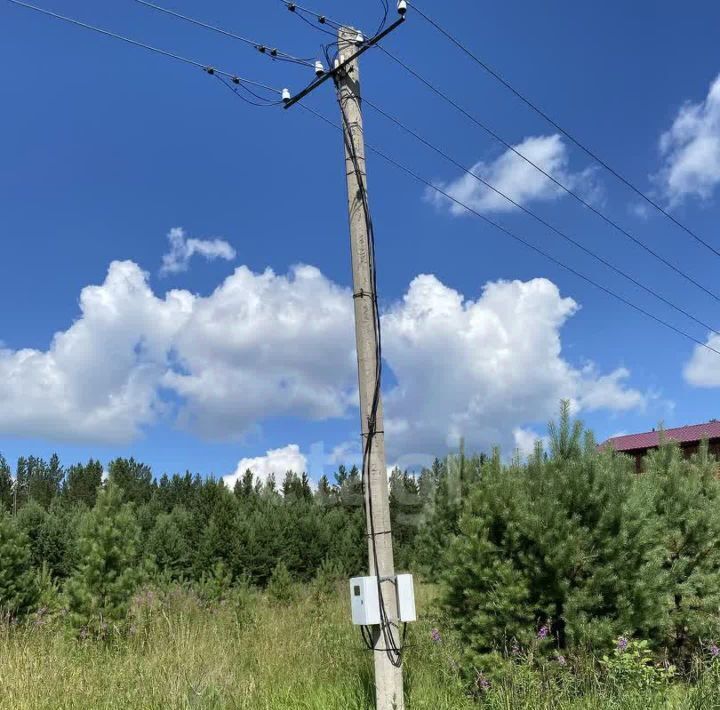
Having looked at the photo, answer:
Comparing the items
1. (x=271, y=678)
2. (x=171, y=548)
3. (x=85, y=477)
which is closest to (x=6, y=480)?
(x=85, y=477)

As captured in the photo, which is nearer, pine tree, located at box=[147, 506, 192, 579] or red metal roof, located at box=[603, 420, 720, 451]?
pine tree, located at box=[147, 506, 192, 579]

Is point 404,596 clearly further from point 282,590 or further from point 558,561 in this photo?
point 282,590

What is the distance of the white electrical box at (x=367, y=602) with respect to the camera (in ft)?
15.1

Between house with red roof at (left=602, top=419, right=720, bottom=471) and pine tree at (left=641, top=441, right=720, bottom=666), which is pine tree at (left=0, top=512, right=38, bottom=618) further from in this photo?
house with red roof at (left=602, top=419, right=720, bottom=471)

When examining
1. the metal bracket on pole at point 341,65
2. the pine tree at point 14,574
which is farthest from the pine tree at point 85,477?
the metal bracket on pole at point 341,65

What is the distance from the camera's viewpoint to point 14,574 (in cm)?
1189

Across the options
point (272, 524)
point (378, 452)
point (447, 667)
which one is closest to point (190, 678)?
point (447, 667)

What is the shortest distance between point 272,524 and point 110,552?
6471mm

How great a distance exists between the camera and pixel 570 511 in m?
6.02

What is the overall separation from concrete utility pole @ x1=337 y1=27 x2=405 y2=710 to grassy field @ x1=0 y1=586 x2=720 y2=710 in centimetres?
82

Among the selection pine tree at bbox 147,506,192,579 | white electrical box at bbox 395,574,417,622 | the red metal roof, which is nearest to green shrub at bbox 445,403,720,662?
white electrical box at bbox 395,574,417,622

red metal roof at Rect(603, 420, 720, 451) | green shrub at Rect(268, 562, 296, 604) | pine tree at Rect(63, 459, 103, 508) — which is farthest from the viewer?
pine tree at Rect(63, 459, 103, 508)

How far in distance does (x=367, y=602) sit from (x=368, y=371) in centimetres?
161

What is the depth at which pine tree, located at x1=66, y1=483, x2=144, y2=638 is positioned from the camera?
1038 cm
